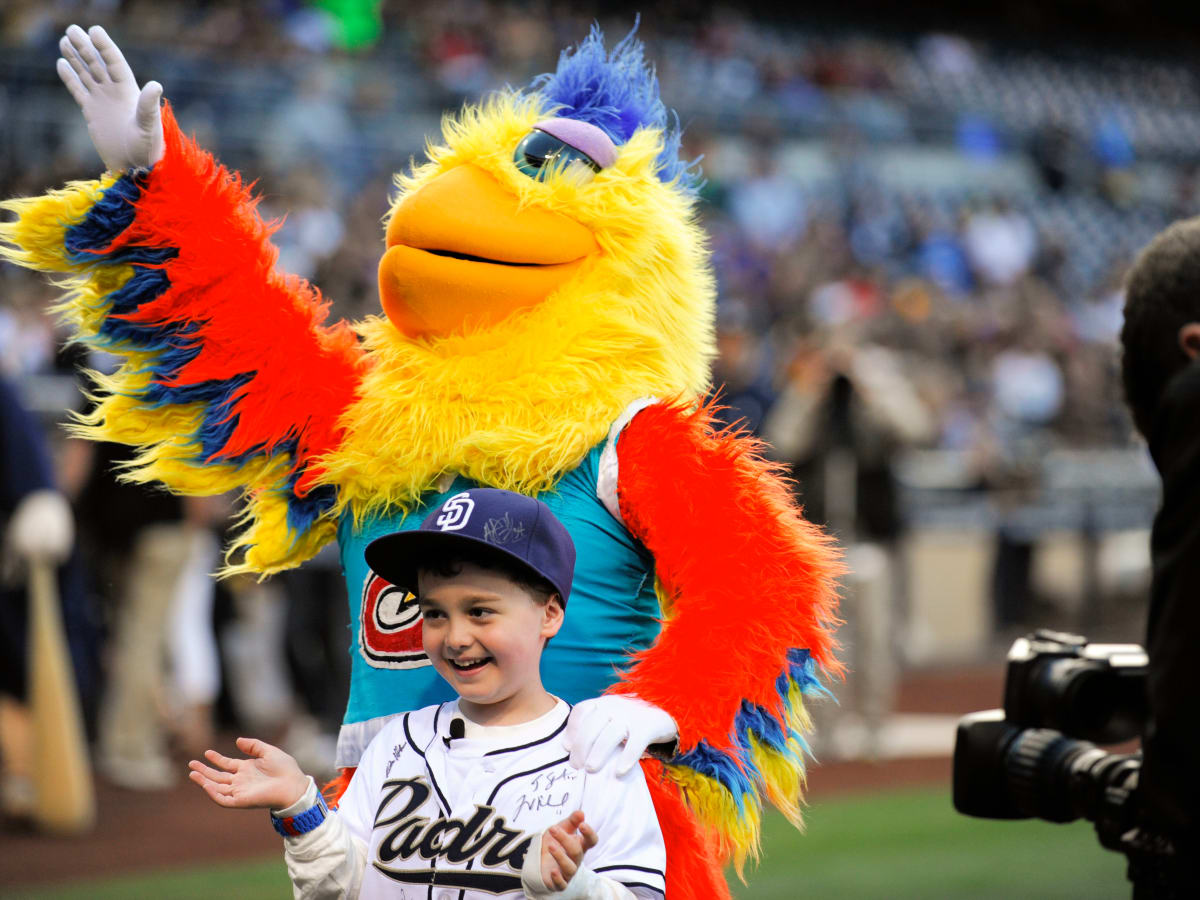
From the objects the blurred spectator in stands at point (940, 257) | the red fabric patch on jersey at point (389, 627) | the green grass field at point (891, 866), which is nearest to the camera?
the red fabric patch on jersey at point (389, 627)

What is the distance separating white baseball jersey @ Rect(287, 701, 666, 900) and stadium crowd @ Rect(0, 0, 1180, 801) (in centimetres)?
460

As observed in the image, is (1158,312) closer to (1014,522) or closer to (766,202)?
(1014,522)

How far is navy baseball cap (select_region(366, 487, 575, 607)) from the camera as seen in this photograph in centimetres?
212

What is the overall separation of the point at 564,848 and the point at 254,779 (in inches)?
18.4

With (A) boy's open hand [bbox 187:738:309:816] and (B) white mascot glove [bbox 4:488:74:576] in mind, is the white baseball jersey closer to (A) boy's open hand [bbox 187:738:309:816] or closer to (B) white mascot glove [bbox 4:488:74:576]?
(A) boy's open hand [bbox 187:738:309:816]

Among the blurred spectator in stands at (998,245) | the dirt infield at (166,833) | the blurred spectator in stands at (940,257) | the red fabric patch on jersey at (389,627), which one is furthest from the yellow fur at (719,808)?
the blurred spectator in stands at (998,245)

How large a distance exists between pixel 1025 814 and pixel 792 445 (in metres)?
4.66

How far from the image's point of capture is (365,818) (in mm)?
2215

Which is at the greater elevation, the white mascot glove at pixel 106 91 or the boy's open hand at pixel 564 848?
the white mascot glove at pixel 106 91

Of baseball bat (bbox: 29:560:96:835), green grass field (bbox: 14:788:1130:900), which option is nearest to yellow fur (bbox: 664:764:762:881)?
green grass field (bbox: 14:788:1130:900)

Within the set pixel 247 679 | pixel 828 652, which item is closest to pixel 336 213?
pixel 247 679

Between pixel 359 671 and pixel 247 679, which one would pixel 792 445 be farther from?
pixel 359 671

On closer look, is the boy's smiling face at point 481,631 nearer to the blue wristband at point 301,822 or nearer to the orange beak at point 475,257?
the blue wristband at point 301,822

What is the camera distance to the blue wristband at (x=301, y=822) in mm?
2082
